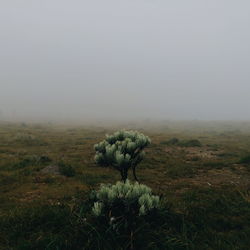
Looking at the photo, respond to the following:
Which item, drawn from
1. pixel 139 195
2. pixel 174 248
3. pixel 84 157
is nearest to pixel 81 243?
pixel 139 195

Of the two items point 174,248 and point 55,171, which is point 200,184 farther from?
point 55,171

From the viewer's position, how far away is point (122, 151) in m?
6.85

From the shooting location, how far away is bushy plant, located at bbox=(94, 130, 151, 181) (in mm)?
6566

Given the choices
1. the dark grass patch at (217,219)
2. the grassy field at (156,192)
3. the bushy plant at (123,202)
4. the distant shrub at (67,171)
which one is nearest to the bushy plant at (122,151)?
the grassy field at (156,192)

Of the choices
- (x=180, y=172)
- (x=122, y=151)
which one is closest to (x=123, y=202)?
(x=122, y=151)

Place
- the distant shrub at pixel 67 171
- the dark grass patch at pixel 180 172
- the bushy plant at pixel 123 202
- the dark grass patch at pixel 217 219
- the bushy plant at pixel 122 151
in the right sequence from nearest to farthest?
1. the bushy plant at pixel 123 202
2. the dark grass patch at pixel 217 219
3. the bushy plant at pixel 122 151
4. the distant shrub at pixel 67 171
5. the dark grass patch at pixel 180 172

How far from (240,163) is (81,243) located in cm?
1185

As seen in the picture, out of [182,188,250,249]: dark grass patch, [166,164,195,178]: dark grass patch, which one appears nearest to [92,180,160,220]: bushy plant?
[182,188,250,249]: dark grass patch

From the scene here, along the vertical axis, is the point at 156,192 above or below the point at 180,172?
above

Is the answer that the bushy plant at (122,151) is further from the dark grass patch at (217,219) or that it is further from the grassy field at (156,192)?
the dark grass patch at (217,219)

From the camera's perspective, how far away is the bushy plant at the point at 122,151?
657 centimetres

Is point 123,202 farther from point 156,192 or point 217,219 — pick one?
point 156,192

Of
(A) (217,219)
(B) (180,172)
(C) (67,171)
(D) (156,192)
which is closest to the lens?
(A) (217,219)

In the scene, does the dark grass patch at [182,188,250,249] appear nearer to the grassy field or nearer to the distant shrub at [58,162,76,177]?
the grassy field
